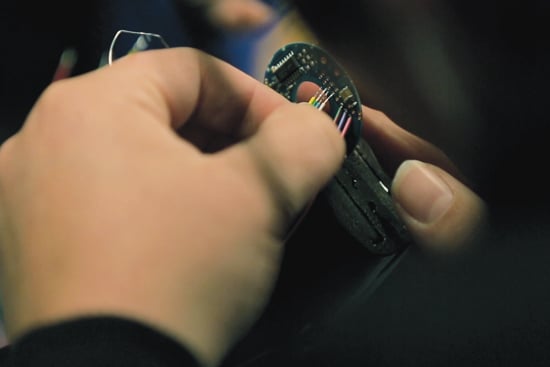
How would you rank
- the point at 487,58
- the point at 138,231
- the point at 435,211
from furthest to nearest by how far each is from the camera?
the point at 487,58, the point at 435,211, the point at 138,231

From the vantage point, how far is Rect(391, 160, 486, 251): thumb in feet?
1.80

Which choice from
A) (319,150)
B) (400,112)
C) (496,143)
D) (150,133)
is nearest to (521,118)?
(496,143)

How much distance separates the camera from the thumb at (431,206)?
550 millimetres

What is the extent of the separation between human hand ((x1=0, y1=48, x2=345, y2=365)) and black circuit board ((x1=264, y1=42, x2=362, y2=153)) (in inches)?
5.3

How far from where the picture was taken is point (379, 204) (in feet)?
1.94

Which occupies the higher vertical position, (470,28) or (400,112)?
(470,28)

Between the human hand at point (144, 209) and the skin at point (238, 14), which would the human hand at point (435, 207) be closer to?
the human hand at point (144, 209)

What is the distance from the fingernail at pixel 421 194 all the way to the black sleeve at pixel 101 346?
28 cm

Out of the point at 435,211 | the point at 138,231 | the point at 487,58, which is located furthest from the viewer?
the point at 487,58

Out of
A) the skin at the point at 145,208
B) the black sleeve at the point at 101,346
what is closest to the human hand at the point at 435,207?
the skin at the point at 145,208

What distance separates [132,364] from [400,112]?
18.4 inches

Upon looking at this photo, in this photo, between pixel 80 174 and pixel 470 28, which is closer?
pixel 80 174

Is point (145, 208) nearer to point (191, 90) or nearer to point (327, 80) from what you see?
point (191, 90)

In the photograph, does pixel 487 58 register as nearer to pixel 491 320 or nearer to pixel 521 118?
pixel 521 118
